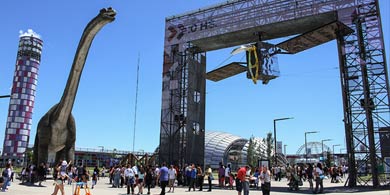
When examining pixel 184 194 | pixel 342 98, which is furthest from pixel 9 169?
pixel 342 98

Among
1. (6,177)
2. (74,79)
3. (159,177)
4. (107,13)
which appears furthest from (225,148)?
(6,177)

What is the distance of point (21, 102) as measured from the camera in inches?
3994

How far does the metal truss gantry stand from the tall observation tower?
261 ft

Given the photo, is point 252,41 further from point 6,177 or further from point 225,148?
point 225,148

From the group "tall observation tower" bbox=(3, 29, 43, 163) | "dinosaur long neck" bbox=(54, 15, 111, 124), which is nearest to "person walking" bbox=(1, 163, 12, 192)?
"dinosaur long neck" bbox=(54, 15, 111, 124)

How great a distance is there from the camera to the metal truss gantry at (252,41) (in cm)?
2288

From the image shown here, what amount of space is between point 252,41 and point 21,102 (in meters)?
87.8

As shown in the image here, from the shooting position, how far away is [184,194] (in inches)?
715

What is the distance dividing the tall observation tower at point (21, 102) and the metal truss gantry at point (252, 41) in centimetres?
7942

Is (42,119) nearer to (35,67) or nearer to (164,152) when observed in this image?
(164,152)

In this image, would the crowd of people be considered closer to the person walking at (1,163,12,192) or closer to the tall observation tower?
the person walking at (1,163,12,192)

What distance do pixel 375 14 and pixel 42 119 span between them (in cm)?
2158

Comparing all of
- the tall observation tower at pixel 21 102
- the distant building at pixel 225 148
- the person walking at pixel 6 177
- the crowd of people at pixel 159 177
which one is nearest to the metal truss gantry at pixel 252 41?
the crowd of people at pixel 159 177

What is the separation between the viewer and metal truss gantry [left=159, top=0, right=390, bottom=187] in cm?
2288
